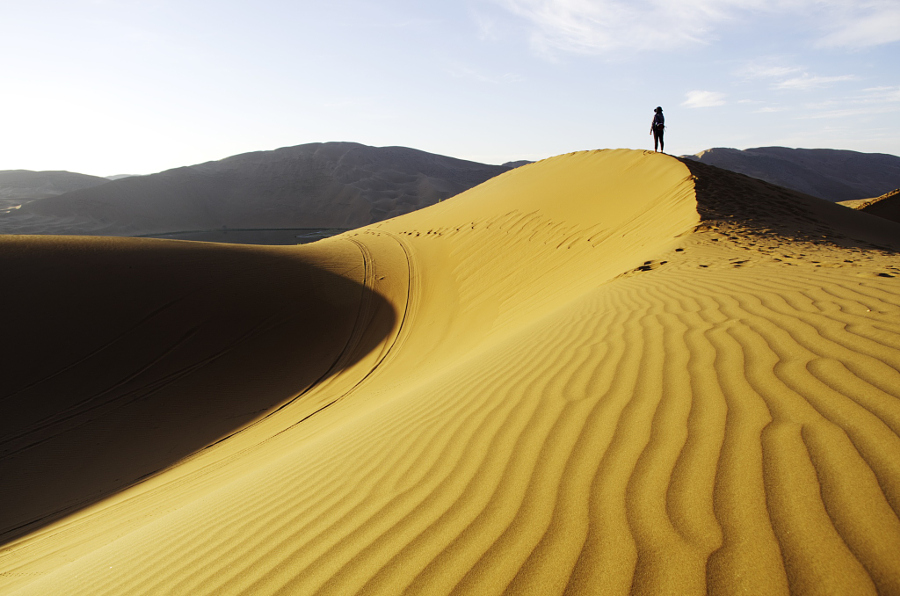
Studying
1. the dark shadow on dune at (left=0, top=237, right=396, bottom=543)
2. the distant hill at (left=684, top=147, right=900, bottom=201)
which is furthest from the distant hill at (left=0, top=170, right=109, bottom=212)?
the distant hill at (left=684, top=147, right=900, bottom=201)

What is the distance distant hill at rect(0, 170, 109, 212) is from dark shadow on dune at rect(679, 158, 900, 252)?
223 feet

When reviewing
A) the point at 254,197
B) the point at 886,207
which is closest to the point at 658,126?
the point at 886,207

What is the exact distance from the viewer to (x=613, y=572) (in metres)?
1.46

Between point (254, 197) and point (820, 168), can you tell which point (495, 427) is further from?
point (820, 168)

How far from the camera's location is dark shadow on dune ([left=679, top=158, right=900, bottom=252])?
7.79m

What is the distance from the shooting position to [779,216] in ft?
30.1

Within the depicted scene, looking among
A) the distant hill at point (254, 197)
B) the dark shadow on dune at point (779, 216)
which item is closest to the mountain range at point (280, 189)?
the distant hill at point (254, 197)

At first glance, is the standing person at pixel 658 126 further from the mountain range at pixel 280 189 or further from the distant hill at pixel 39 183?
the distant hill at pixel 39 183

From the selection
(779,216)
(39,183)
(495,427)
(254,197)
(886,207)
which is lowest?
(886,207)

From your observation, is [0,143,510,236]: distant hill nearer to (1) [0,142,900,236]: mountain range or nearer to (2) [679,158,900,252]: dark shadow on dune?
(1) [0,142,900,236]: mountain range

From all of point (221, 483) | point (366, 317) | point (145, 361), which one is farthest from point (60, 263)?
point (221, 483)

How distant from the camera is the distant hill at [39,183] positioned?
58156 millimetres

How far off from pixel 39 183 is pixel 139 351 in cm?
7523

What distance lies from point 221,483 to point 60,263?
29.5 ft
